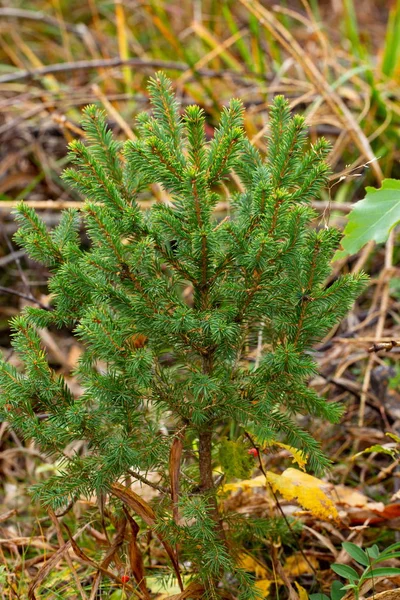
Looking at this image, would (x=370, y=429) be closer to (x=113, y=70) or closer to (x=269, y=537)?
(x=269, y=537)

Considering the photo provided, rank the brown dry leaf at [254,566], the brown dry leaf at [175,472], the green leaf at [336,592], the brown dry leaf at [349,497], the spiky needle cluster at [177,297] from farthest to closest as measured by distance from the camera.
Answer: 1. the brown dry leaf at [349,497]
2. the brown dry leaf at [254,566]
3. the green leaf at [336,592]
4. the brown dry leaf at [175,472]
5. the spiky needle cluster at [177,297]

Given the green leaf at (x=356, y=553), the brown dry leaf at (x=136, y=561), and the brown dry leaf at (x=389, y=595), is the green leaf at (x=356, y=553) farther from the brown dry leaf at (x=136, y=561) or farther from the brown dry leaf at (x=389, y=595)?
the brown dry leaf at (x=136, y=561)

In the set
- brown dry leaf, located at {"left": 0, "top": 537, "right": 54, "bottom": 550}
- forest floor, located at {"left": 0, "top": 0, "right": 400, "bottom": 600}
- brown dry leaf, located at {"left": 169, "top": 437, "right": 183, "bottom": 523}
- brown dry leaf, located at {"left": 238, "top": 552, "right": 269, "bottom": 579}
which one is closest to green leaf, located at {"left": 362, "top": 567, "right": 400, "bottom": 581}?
forest floor, located at {"left": 0, "top": 0, "right": 400, "bottom": 600}

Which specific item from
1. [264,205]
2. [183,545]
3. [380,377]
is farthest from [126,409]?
[380,377]

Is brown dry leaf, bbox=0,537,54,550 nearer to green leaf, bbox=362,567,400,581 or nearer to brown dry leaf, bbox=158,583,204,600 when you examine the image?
brown dry leaf, bbox=158,583,204,600

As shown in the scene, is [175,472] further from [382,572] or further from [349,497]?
[349,497]

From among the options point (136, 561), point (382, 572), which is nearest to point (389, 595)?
point (382, 572)

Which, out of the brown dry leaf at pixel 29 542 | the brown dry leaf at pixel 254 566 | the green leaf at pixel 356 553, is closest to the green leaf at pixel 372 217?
the green leaf at pixel 356 553
